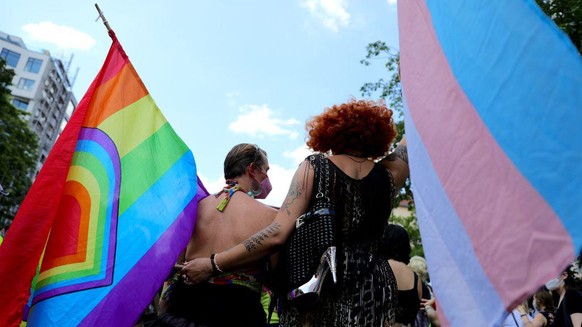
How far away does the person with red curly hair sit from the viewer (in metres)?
2.29

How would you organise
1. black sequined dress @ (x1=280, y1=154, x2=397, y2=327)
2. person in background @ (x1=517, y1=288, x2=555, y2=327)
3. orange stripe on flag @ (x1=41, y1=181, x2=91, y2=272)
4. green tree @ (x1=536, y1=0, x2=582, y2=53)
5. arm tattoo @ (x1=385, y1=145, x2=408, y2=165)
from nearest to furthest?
black sequined dress @ (x1=280, y1=154, x2=397, y2=327) < arm tattoo @ (x1=385, y1=145, x2=408, y2=165) < orange stripe on flag @ (x1=41, y1=181, x2=91, y2=272) < person in background @ (x1=517, y1=288, x2=555, y2=327) < green tree @ (x1=536, y1=0, x2=582, y2=53)

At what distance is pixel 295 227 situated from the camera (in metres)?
2.40

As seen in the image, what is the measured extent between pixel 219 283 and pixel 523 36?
1.90 meters

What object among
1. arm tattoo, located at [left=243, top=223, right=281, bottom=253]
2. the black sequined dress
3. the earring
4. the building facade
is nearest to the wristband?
arm tattoo, located at [left=243, top=223, right=281, bottom=253]

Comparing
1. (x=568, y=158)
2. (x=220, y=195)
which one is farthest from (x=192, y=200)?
(x=568, y=158)

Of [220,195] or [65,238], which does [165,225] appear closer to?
[220,195]

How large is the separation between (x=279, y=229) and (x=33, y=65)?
76856 millimetres

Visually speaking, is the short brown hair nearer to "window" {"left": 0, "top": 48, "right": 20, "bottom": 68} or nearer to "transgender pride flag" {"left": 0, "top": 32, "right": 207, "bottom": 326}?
"transgender pride flag" {"left": 0, "top": 32, "right": 207, "bottom": 326}

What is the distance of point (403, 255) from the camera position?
3893mm

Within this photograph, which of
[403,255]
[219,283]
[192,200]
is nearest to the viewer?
[219,283]

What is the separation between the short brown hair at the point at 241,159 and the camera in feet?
10.2

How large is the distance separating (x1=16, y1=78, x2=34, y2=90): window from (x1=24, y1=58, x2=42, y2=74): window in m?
1.79

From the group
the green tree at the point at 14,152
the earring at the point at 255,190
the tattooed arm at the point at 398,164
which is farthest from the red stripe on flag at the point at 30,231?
the green tree at the point at 14,152

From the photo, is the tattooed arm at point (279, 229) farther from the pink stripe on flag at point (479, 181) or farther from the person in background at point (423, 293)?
the person in background at point (423, 293)
